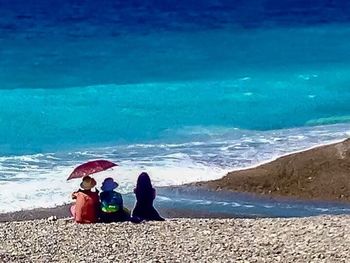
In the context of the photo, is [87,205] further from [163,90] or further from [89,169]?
[163,90]

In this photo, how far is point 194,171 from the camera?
55.2 ft

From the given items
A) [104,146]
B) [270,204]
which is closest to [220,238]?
[270,204]

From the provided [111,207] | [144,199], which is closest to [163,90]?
[144,199]

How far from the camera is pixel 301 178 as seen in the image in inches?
623

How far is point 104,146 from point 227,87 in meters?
8.05

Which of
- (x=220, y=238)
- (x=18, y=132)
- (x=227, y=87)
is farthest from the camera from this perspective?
(x=227, y=87)

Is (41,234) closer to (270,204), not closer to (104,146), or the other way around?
(270,204)

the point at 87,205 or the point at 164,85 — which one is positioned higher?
the point at 164,85

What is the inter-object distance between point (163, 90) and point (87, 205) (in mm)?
14481

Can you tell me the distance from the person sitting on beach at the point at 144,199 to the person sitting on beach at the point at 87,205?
49 cm

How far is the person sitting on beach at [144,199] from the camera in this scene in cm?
1266

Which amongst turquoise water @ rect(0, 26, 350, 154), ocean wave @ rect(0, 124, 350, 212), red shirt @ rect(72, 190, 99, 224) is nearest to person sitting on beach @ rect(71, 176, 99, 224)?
red shirt @ rect(72, 190, 99, 224)

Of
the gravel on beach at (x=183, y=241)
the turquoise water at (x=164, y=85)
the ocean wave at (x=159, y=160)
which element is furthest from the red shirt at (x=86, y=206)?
the turquoise water at (x=164, y=85)

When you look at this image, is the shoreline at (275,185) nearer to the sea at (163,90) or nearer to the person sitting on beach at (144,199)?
the sea at (163,90)
